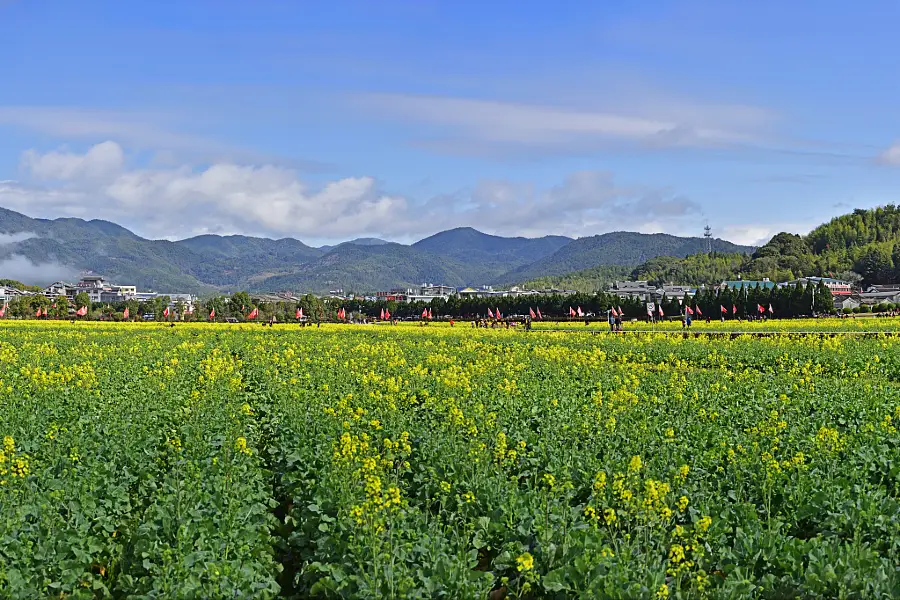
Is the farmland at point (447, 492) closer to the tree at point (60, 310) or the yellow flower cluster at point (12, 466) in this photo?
the yellow flower cluster at point (12, 466)

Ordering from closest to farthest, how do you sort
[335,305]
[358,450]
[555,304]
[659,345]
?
1. [358,450]
2. [659,345]
3. [555,304]
4. [335,305]

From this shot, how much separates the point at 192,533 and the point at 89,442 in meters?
4.65

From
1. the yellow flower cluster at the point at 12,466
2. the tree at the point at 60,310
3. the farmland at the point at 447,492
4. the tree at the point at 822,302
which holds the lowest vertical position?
the farmland at the point at 447,492

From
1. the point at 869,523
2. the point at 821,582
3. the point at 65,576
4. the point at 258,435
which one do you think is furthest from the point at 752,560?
the point at 258,435

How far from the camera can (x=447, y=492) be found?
9.78 m

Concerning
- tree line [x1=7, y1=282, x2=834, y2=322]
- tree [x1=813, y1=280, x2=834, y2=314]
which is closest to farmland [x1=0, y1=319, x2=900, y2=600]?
tree line [x1=7, y1=282, x2=834, y2=322]

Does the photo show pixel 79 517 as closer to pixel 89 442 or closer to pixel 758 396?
pixel 89 442

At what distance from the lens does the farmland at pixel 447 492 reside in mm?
7430

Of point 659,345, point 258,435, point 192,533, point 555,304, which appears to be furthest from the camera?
point 555,304

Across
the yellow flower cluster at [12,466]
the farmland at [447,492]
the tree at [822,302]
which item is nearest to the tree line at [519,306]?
the tree at [822,302]

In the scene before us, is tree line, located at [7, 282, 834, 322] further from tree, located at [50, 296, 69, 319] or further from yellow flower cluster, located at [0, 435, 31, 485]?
yellow flower cluster, located at [0, 435, 31, 485]

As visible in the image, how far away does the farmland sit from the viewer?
24.4 ft

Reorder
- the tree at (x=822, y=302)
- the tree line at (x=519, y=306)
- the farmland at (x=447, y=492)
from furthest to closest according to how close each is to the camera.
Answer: the tree line at (x=519, y=306)
the tree at (x=822, y=302)
the farmland at (x=447, y=492)

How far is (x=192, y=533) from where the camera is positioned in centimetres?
820
